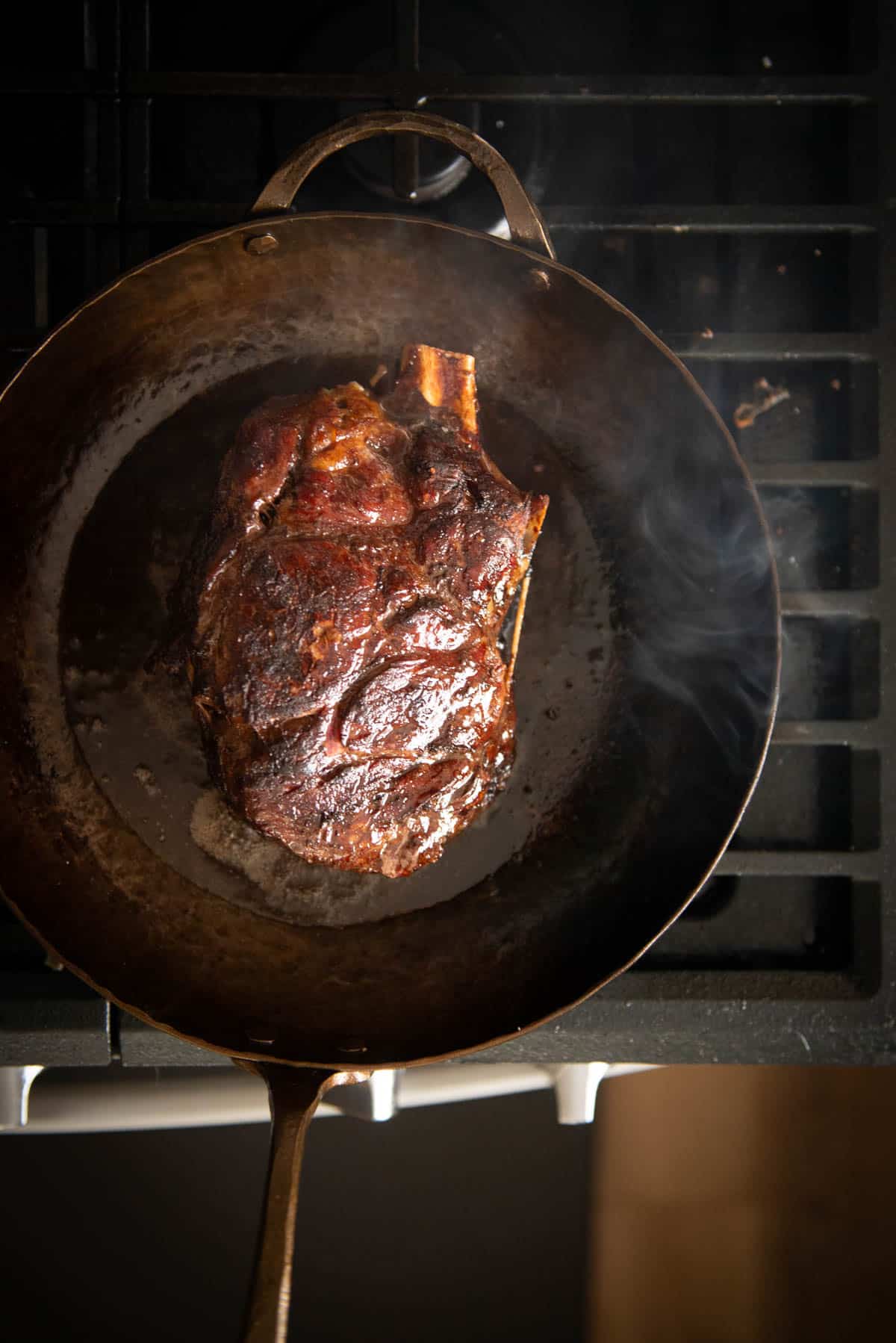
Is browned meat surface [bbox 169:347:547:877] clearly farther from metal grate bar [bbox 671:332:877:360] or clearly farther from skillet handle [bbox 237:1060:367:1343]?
metal grate bar [bbox 671:332:877:360]

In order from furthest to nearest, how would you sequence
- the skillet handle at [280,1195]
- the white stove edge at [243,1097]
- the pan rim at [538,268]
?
the white stove edge at [243,1097] < the pan rim at [538,268] < the skillet handle at [280,1195]

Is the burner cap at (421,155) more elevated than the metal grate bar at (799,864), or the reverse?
the burner cap at (421,155)

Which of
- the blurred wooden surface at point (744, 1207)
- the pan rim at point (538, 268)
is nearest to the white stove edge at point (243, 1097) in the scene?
the pan rim at point (538, 268)

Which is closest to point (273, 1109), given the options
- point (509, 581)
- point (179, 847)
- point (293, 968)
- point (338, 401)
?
point (293, 968)

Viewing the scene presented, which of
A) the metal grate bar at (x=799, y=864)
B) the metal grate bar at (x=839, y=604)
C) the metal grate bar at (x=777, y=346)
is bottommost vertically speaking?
the metal grate bar at (x=799, y=864)

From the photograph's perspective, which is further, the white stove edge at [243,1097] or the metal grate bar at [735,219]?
the white stove edge at [243,1097]

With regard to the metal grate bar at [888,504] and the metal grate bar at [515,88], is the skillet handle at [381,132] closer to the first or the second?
the metal grate bar at [515,88]

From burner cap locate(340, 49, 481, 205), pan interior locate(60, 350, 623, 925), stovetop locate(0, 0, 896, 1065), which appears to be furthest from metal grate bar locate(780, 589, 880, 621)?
burner cap locate(340, 49, 481, 205)
